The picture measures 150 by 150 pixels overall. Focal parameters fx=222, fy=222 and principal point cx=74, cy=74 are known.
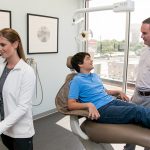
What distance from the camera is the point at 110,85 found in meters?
3.81

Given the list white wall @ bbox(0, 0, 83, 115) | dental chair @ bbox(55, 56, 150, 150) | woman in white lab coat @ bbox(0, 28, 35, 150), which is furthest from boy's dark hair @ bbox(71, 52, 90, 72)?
white wall @ bbox(0, 0, 83, 115)

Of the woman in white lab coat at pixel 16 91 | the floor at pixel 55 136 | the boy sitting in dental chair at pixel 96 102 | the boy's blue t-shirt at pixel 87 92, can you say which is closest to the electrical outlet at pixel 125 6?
the boy sitting in dental chair at pixel 96 102

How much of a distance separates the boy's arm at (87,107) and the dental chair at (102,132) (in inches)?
1.2

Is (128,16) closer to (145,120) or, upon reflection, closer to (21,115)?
(145,120)

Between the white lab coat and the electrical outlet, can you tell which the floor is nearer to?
the white lab coat

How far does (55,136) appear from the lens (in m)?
2.66

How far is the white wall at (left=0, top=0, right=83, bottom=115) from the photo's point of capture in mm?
2848

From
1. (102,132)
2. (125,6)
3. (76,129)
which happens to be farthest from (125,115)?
(125,6)

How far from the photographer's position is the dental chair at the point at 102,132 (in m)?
1.29

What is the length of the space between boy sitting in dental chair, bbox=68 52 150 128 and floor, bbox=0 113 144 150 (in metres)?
0.92

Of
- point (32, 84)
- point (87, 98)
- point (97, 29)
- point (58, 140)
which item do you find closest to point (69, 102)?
point (87, 98)

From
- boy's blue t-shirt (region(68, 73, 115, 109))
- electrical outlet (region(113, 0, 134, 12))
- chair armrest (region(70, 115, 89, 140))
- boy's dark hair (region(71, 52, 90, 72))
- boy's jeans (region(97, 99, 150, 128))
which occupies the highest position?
electrical outlet (region(113, 0, 134, 12))

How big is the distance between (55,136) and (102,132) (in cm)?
137

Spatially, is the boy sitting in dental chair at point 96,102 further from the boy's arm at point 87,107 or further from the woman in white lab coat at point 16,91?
the woman in white lab coat at point 16,91
